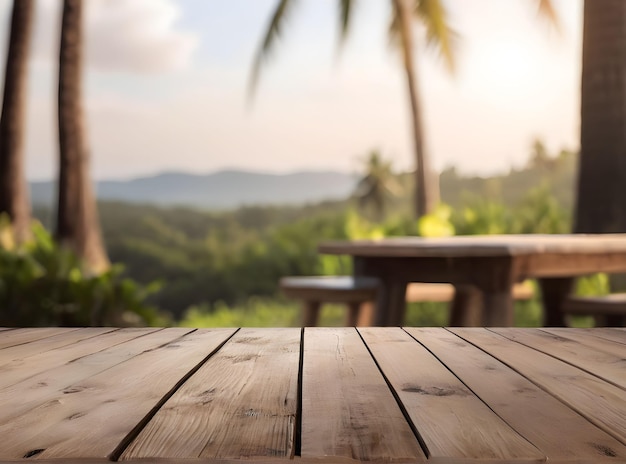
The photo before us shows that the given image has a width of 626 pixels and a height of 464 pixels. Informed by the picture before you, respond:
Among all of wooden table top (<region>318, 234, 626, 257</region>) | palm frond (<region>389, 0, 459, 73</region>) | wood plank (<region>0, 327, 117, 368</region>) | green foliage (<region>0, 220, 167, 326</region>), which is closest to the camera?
wood plank (<region>0, 327, 117, 368</region>)

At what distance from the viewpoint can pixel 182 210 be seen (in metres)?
33.9

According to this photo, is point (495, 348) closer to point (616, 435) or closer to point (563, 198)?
point (616, 435)

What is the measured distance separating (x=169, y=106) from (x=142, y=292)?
102ft

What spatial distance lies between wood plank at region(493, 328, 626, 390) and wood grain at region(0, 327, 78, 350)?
1.30 meters

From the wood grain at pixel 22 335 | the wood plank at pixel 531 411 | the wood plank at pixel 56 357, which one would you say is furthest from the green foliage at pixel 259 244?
the wood plank at pixel 531 411

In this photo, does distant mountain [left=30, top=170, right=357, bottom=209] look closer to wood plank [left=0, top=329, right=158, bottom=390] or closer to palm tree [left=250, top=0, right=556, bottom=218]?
palm tree [left=250, top=0, right=556, bottom=218]

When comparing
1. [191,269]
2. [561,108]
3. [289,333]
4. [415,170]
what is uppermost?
[561,108]

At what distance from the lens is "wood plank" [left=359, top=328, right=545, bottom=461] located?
3.21 feet

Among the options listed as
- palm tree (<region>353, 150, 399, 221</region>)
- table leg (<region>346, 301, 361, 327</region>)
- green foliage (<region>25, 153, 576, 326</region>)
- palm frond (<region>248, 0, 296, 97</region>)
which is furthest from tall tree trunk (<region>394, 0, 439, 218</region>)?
palm tree (<region>353, 150, 399, 221</region>)

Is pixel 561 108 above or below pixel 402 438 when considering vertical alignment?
above

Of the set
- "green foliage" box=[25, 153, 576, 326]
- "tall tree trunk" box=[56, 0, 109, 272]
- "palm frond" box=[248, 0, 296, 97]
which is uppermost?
"palm frond" box=[248, 0, 296, 97]

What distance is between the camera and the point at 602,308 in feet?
13.3

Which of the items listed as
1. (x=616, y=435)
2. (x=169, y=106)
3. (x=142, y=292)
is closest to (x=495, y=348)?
(x=616, y=435)

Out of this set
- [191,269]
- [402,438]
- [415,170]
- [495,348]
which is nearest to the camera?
[402,438]
